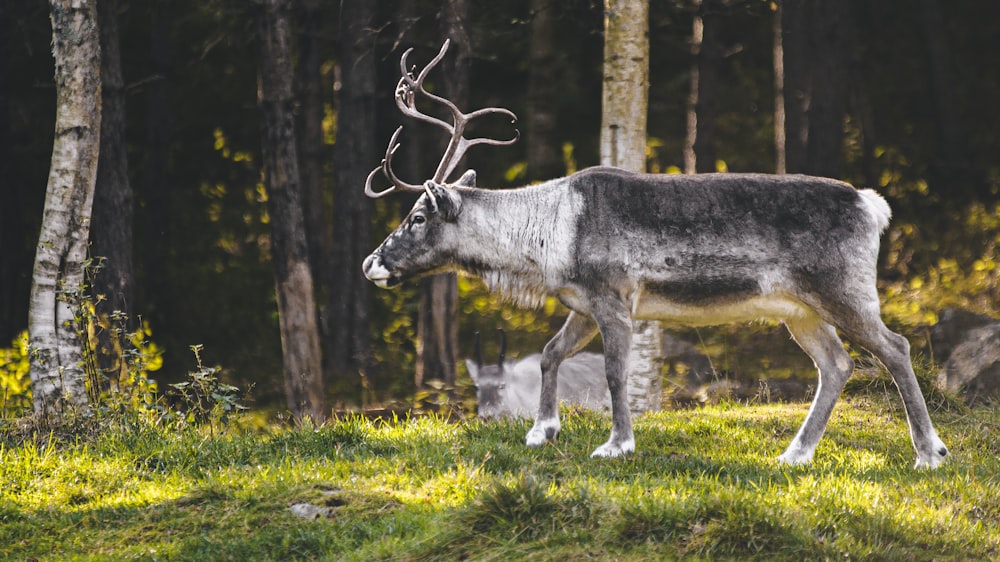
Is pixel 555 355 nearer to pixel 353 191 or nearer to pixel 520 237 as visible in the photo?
pixel 520 237

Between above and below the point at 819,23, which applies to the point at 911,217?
below

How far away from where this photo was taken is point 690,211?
7977 millimetres

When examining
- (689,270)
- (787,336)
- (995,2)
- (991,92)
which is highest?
(995,2)

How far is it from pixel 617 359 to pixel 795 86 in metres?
11.2

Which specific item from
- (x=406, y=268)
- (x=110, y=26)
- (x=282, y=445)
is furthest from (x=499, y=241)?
(x=110, y=26)

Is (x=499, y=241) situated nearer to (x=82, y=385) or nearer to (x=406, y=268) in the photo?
(x=406, y=268)

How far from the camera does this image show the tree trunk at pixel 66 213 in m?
8.82

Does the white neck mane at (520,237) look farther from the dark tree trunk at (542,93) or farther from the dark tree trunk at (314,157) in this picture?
the dark tree trunk at (542,93)

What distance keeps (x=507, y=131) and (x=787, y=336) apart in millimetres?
6287

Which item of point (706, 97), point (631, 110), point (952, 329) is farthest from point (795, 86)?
point (631, 110)

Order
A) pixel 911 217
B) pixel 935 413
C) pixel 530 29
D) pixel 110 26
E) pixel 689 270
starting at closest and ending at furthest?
pixel 689 270 < pixel 935 413 < pixel 110 26 < pixel 530 29 < pixel 911 217

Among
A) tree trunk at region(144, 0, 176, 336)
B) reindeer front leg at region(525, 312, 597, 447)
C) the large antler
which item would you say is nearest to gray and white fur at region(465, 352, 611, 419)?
reindeer front leg at region(525, 312, 597, 447)

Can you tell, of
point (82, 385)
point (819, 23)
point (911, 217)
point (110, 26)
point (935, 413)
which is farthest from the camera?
point (911, 217)

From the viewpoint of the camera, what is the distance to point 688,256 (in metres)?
7.89
